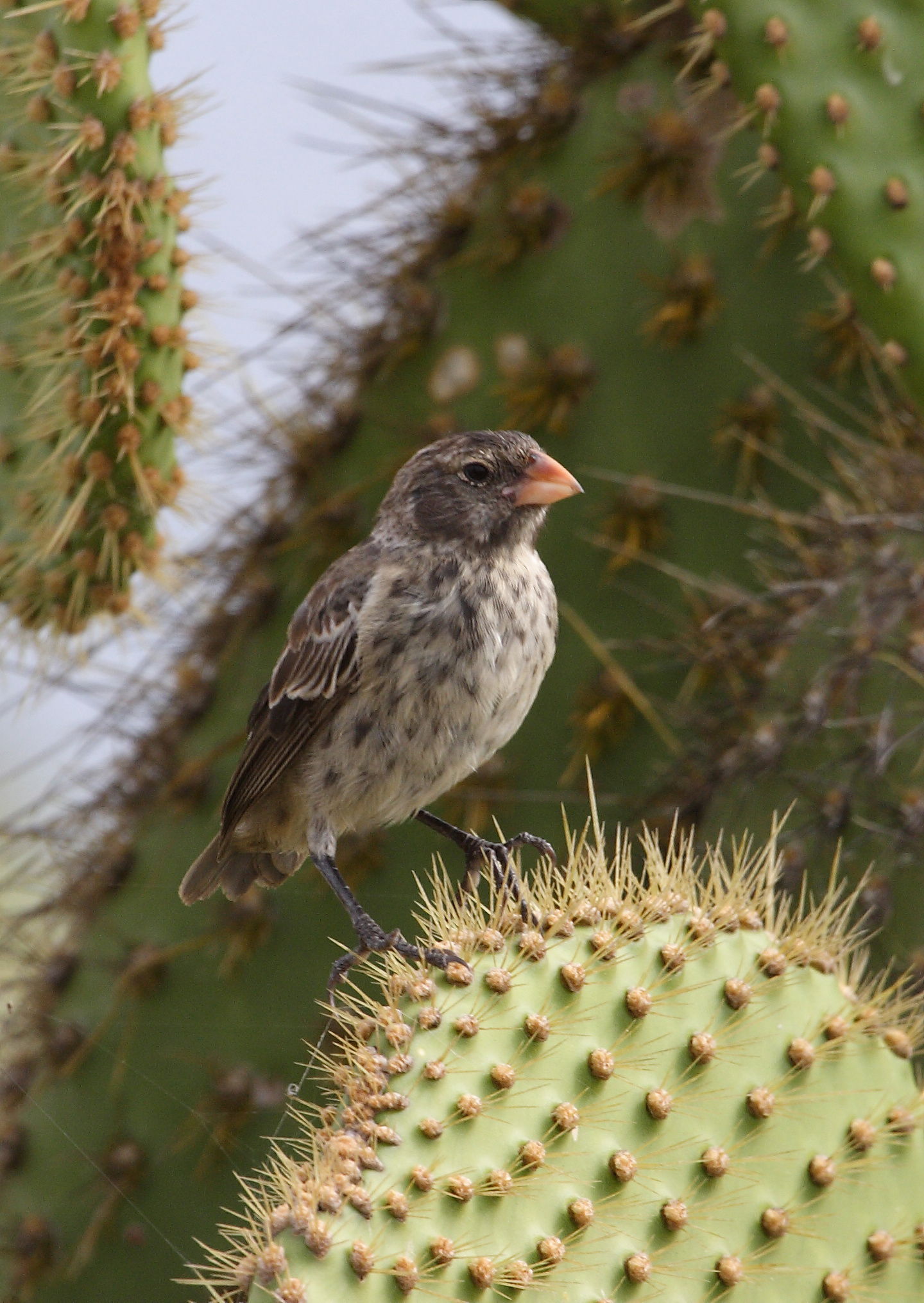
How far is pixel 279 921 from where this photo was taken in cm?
247

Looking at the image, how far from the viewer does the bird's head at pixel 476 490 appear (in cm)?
219

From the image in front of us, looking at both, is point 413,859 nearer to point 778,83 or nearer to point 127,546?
point 127,546

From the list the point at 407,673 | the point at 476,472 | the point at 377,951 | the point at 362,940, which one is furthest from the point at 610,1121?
the point at 476,472

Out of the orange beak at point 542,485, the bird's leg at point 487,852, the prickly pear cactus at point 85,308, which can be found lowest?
the bird's leg at point 487,852

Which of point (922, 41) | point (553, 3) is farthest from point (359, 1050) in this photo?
point (553, 3)

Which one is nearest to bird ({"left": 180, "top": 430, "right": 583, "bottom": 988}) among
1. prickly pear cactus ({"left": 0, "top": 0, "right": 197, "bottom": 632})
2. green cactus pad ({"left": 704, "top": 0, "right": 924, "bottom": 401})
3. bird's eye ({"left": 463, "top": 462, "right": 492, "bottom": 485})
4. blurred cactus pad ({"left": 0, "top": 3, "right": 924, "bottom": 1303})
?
bird's eye ({"left": 463, "top": 462, "right": 492, "bottom": 485})

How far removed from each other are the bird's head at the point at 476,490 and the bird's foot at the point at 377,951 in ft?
1.88

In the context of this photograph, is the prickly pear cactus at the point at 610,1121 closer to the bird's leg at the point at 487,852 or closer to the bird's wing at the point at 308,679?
the bird's leg at the point at 487,852

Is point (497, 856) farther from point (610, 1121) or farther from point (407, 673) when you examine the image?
point (610, 1121)

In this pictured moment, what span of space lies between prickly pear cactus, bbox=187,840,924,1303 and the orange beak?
1.78 ft

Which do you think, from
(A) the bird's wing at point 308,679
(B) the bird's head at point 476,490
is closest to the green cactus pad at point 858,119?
(B) the bird's head at point 476,490

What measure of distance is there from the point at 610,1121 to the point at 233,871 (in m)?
0.88

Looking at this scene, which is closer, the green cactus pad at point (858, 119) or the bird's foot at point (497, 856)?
the bird's foot at point (497, 856)

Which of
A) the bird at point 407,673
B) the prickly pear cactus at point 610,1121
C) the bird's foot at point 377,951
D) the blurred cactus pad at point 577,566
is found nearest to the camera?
the prickly pear cactus at point 610,1121
